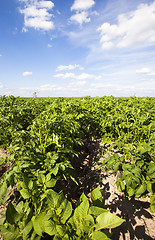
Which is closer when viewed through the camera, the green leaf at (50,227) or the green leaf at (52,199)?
the green leaf at (50,227)

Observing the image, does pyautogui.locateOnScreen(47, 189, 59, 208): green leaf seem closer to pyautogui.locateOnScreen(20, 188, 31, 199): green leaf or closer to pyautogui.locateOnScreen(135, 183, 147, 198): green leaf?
pyautogui.locateOnScreen(20, 188, 31, 199): green leaf

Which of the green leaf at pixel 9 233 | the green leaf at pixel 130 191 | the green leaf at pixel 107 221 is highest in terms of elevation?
the green leaf at pixel 107 221

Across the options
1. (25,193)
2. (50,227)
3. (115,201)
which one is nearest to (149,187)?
(115,201)

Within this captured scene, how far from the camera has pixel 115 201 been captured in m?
2.13

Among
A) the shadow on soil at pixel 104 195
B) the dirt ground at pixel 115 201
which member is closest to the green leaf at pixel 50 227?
the dirt ground at pixel 115 201

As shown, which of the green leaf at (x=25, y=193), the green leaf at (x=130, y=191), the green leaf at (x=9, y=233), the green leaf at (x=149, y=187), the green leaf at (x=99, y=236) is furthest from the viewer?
the green leaf at (x=130, y=191)

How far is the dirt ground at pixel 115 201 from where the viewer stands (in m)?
1.72

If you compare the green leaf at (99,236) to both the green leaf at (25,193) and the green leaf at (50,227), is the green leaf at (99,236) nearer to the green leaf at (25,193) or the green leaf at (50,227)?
the green leaf at (50,227)

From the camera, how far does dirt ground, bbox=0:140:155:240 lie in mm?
1725

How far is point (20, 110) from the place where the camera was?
370 centimetres

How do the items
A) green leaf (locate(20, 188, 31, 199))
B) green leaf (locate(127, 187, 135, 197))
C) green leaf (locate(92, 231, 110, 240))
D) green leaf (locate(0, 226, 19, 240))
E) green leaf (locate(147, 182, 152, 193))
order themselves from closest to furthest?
green leaf (locate(92, 231, 110, 240)) < green leaf (locate(0, 226, 19, 240)) < green leaf (locate(20, 188, 31, 199)) < green leaf (locate(147, 182, 152, 193)) < green leaf (locate(127, 187, 135, 197))

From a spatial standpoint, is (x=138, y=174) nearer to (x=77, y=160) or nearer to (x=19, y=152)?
(x=19, y=152)

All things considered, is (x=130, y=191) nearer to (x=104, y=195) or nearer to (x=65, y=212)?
Result: (x=104, y=195)

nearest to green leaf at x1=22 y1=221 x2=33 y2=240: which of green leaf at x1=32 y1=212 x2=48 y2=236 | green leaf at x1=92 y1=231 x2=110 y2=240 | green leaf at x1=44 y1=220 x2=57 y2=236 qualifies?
green leaf at x1=32 y1=212 x2=48 y2=236
